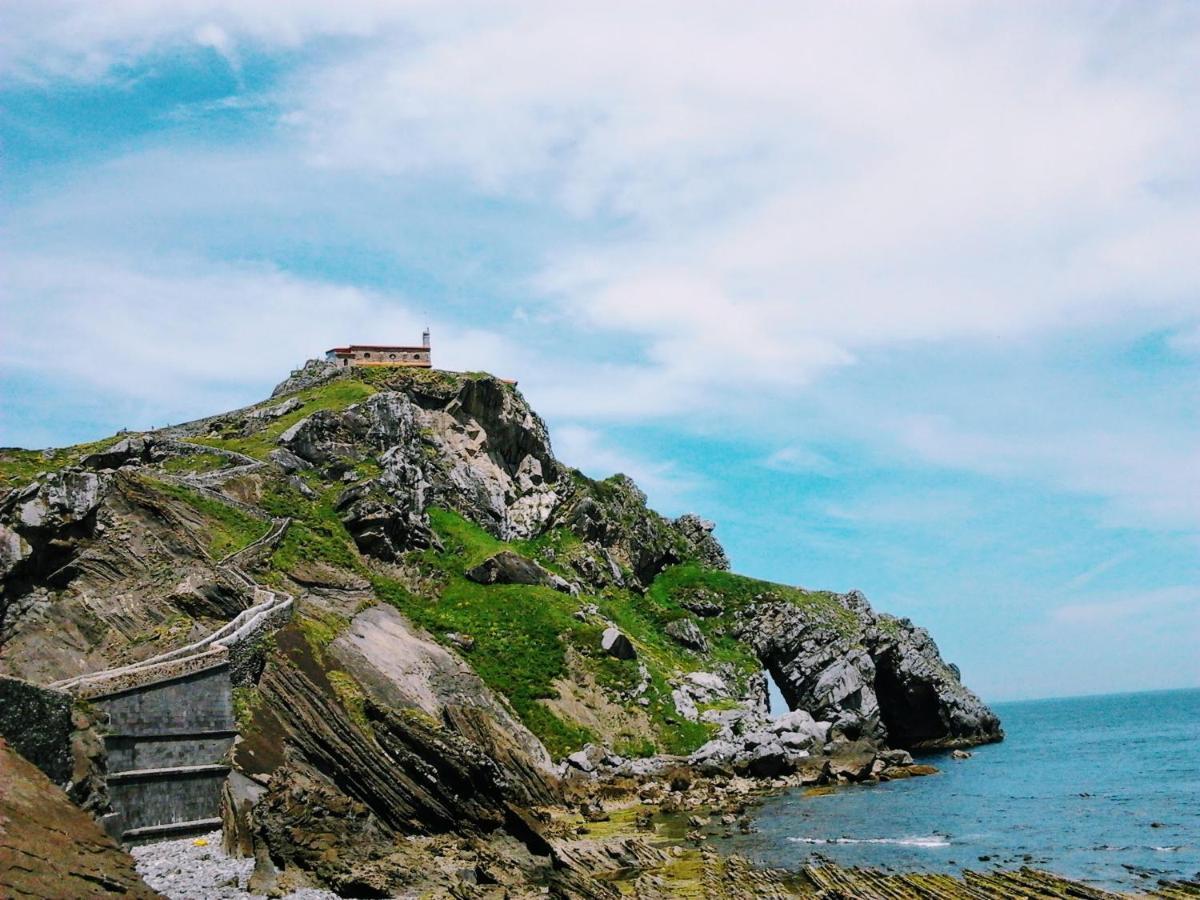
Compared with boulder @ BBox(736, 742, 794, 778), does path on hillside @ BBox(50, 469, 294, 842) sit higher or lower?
higher

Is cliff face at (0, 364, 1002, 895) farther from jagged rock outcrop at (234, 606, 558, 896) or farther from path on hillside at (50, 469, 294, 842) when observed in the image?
path on hillside at (50, 469, 294, 842)

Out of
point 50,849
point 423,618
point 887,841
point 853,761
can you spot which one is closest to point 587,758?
point 423,618

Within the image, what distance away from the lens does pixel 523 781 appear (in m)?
46.5

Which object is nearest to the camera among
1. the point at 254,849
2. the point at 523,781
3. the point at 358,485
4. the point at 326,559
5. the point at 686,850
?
the point at 254,849

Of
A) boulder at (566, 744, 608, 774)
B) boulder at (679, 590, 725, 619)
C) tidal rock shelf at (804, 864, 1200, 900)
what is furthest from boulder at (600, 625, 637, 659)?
tidal rock shelf at (804, 864, 1200, 900)

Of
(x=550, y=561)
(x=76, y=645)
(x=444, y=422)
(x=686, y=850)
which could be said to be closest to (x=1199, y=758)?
(x=550, y=561)

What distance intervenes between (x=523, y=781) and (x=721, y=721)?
83.2ft

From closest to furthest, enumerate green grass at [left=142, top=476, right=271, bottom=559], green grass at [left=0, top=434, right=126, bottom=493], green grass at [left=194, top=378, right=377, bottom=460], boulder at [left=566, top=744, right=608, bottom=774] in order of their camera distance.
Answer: green grass at [left=0, top=434, right=126, bottom=493]
boulder at [left=566, top=744, right=608, bottom=774]
green grass at [left=142, top=476, right=271, bottom=559]
green grass at [left=194, top=378, right=377, bottom=460]

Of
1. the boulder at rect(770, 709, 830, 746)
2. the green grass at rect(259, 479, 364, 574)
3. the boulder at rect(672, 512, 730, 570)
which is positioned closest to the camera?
the green grass at rect(259, 479, 364, 574)

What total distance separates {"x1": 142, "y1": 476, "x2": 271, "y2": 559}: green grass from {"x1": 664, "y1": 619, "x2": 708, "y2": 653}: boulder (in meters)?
38.6

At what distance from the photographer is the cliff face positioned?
3550 centimetres

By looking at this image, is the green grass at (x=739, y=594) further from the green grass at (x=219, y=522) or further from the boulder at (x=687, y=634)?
the green grass at (x=219, y=522)

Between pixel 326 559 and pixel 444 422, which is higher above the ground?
pixel 444 422

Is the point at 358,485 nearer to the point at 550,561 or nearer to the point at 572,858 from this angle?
the point at 550,561
